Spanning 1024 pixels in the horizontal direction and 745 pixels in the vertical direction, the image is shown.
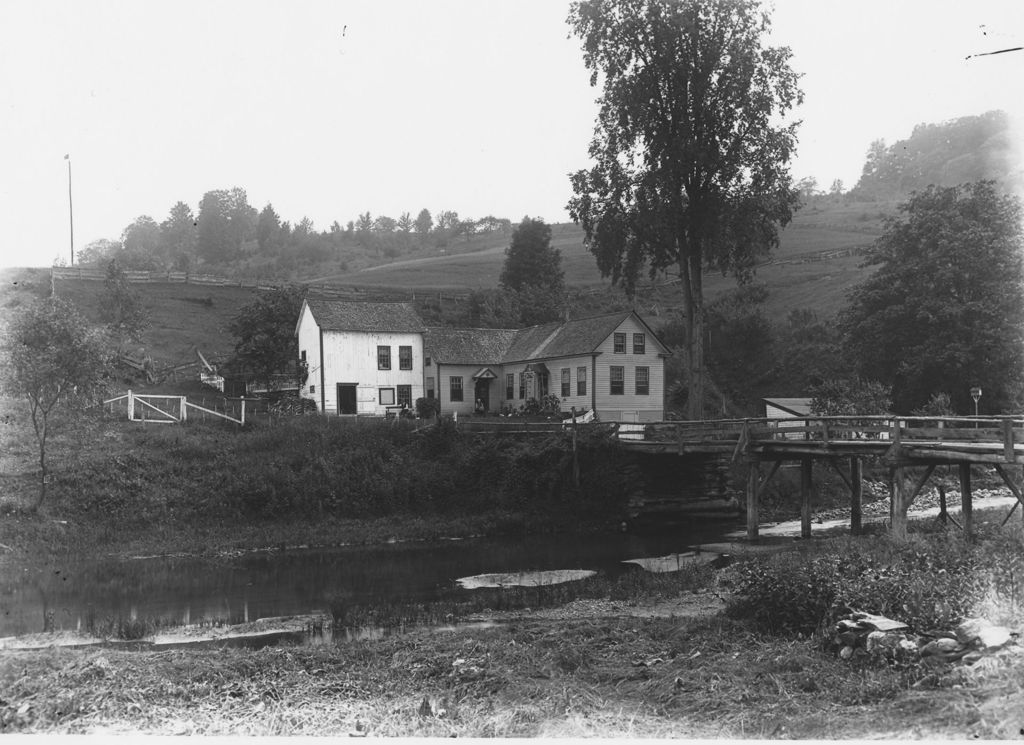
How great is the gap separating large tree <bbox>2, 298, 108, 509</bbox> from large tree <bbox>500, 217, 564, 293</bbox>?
56.2 m

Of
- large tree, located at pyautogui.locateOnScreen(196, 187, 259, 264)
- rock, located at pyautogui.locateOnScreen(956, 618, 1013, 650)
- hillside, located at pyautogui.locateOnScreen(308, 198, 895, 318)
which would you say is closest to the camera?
rock, located at pyautogui.locateOnScreen(956, 618, 1013, 650)

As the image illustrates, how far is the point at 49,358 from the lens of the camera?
27.2 m

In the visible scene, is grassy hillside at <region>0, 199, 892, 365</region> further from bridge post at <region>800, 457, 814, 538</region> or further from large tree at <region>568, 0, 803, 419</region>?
bridge post at <region>800, 457, 814, 538</region>

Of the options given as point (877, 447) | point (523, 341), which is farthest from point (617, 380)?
point (877, 447)

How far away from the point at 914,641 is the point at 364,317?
39.4 metres

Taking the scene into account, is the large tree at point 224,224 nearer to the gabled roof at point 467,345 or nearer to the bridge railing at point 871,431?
the gabled roof at point 467,345

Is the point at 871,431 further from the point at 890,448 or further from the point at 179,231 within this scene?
the point at 179,231

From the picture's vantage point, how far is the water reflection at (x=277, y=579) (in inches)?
751

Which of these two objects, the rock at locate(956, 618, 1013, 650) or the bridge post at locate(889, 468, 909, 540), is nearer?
the rock at locate(956, 618, 1013, 650)

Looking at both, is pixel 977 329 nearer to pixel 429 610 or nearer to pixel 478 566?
pixel 478 566

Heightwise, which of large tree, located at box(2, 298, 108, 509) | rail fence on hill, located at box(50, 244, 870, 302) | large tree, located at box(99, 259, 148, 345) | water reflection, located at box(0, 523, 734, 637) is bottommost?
water reflection, located at box(0, 523, 734, 637)

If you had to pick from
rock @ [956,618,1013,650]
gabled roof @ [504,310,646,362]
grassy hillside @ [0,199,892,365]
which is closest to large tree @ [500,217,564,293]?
grassy hillside @ [0,199,892,365]

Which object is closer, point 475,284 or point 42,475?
point 42,475

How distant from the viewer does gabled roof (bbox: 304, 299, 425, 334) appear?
45.4 metres
